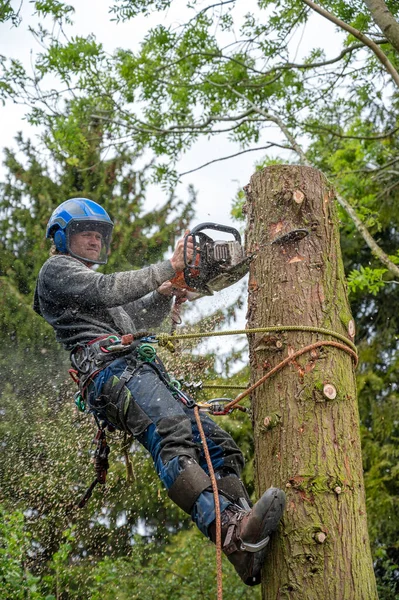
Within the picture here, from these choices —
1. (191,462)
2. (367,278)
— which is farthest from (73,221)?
(367,278)

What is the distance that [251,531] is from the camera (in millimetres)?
2635

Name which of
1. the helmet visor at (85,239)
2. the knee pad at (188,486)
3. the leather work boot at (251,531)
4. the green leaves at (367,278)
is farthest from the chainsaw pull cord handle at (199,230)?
the green leaves at (367,278)

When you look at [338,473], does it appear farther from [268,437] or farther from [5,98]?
[5,98]

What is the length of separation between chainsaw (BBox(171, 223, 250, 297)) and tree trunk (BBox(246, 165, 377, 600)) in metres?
0.13

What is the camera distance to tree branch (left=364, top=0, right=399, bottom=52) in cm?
466

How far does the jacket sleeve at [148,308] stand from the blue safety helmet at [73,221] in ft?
1.21

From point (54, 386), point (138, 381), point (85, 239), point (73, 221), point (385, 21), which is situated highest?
point (385, 21)

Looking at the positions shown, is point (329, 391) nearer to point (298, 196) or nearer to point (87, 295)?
point (298, 196)

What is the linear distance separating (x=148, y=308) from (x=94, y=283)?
79 centimetres

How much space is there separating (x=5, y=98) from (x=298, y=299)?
5198 millimetres

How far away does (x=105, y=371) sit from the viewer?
345 centimetres

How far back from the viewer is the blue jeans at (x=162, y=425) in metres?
3.01

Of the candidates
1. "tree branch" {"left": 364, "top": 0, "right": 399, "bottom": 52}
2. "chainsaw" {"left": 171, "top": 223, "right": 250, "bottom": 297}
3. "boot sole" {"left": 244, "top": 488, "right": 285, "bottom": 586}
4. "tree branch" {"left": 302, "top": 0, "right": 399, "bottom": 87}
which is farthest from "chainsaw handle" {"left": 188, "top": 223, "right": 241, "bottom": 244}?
"tree branch" {"left": 364, "top": 0, "right": 399, "bottom": 52}

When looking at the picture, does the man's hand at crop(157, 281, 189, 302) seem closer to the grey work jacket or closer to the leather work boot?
the grey work jacket
